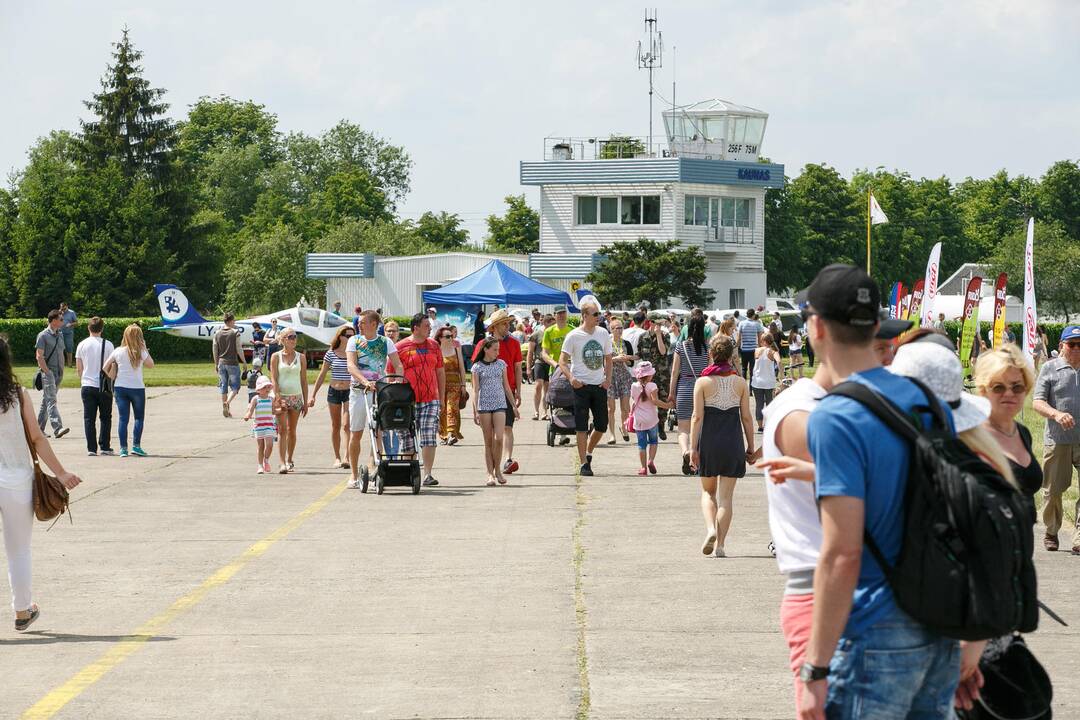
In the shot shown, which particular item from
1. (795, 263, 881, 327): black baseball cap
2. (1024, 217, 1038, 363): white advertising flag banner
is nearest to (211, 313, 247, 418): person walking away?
(1024, 217, 1038, 363): white advertising flag banner

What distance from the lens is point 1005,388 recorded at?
6809 millimetres

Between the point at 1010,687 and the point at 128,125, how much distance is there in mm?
81618

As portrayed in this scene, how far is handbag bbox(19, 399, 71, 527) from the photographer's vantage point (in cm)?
843

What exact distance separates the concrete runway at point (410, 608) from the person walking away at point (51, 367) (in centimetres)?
714

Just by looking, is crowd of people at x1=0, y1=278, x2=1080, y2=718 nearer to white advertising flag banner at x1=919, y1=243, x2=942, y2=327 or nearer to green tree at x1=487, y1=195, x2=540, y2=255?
white advertising flag banner at x1=919, y1=243, x2=942, y2=327

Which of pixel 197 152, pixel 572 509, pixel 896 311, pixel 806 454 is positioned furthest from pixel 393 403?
pixel 197 152

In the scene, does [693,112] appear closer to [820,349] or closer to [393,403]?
[393,403]

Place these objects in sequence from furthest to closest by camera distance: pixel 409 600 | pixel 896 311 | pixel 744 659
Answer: pixel 896 311 < pixel 409 600 < pixel 744 659

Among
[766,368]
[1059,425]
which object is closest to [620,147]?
[766,368]

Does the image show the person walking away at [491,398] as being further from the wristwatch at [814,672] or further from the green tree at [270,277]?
the green tree at [270,277]

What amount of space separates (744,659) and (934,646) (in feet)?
13.1

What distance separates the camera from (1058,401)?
37.3 feet

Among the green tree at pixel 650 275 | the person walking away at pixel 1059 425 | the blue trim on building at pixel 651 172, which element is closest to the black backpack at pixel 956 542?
the person walking away at pixel 1059 425

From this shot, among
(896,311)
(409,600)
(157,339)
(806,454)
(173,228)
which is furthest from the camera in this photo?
(173,228)
